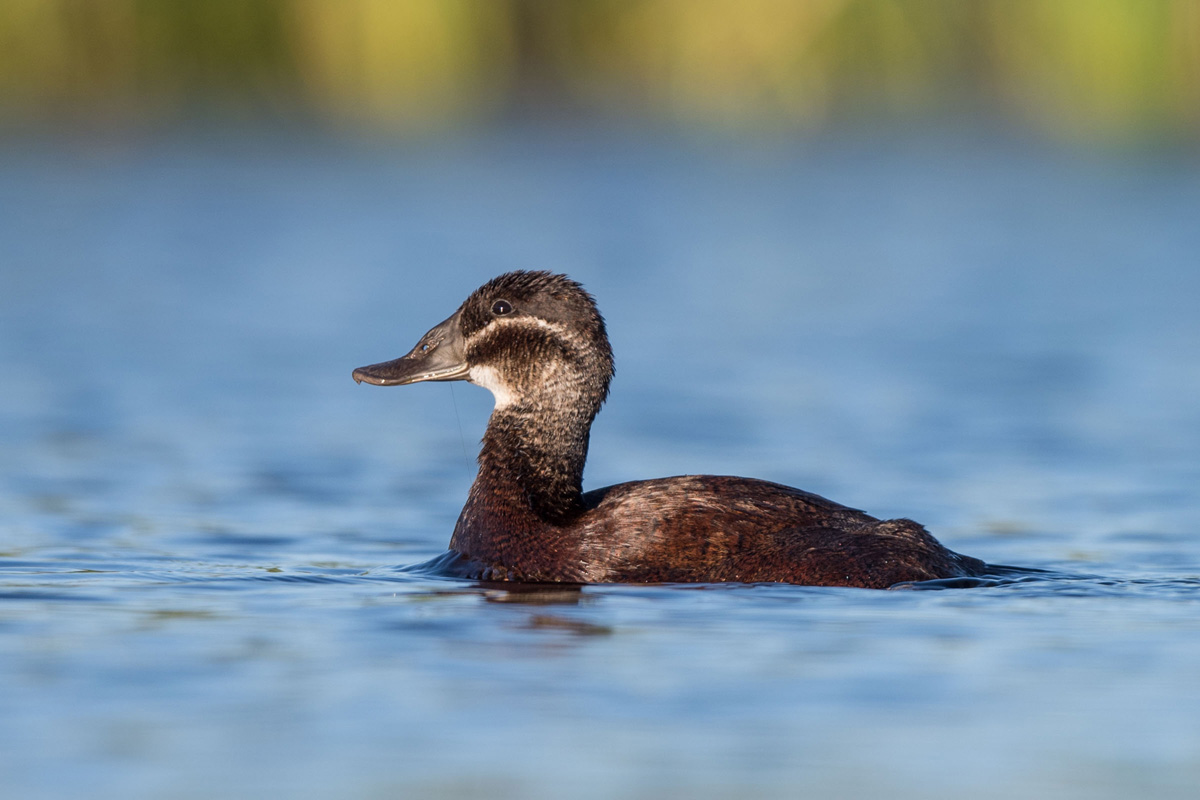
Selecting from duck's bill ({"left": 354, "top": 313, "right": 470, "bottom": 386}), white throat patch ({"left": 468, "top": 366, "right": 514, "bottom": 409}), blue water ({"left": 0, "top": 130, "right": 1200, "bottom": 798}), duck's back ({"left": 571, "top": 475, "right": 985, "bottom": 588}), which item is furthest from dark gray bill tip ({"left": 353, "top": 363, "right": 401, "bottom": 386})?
duck's back ({"left": 571, "top": 475, "right": 985, "bottom": 588})

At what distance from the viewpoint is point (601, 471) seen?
11586 millimetres

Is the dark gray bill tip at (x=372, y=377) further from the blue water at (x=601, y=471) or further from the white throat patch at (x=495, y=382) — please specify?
the blue water at (x=601, y=471)

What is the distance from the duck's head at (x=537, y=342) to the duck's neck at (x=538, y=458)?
1.8 inches

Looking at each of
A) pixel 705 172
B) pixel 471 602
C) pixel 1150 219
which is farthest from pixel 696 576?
pixel 705 172

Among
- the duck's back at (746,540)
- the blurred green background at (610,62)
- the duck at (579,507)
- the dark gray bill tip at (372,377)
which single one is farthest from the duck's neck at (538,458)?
the blurred green background at (610,62)

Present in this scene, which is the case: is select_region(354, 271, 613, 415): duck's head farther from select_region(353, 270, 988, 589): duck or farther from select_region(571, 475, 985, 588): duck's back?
select_region(571, 475, 985, 588): duck's back

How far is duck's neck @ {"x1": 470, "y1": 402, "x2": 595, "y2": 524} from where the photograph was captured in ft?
27.1

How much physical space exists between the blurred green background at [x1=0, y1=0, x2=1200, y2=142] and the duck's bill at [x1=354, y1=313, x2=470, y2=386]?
17.6 metres

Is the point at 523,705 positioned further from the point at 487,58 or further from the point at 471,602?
the point at 487,58

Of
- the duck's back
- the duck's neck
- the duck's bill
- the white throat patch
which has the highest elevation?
the duck's bill

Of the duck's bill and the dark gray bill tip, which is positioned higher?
the duck's bill

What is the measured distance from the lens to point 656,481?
322 inches

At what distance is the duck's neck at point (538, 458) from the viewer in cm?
825

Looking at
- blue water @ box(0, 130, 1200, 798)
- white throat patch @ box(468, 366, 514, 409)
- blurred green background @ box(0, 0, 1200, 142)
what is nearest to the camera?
blue water @ box(0, 130, 1200, 798)
